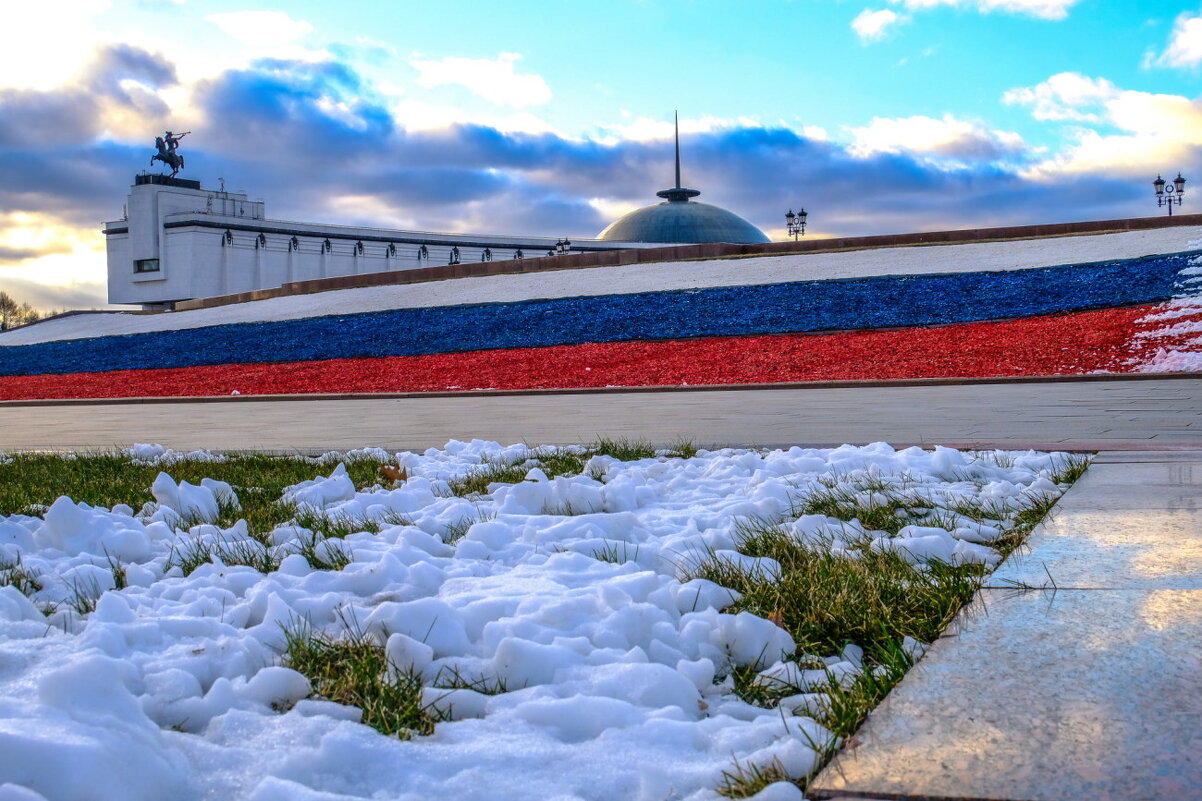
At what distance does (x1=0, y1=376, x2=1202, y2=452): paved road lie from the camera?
6297 mm

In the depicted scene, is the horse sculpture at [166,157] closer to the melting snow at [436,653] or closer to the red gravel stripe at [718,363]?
the red gravel stripe at [718,363]

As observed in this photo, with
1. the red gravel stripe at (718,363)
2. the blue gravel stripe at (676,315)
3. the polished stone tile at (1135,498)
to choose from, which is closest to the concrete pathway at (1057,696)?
the polished stone tile at (1135,498)

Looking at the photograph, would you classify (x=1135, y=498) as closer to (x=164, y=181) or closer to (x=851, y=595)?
(x=851, y=595)

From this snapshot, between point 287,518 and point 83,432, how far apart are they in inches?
278

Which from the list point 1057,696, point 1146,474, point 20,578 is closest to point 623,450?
point 1146,474

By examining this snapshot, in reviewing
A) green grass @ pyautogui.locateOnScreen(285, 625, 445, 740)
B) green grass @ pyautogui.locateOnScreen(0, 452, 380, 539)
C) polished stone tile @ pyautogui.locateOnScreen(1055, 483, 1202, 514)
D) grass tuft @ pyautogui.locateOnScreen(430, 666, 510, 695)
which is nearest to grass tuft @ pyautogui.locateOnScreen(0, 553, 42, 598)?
green grass @ pyautogui.locateOnScreen(0, 452, 380, 539)

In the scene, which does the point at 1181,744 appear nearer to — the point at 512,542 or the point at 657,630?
the point at 657,630

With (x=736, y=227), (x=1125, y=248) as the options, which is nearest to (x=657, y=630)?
(x=1125, y=248)

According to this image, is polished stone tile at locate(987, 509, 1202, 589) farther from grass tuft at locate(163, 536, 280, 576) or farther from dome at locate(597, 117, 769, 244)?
dome at locate(597, 117, 769, 244)

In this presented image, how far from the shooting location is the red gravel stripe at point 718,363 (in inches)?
516

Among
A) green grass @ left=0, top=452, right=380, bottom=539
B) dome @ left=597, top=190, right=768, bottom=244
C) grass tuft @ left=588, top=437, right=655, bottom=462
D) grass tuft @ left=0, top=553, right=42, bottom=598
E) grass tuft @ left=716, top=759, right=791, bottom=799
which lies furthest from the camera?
dome @ left=597, top=190, right=768, bottom=244

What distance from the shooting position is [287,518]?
3.84 meters

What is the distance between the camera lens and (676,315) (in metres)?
20.0

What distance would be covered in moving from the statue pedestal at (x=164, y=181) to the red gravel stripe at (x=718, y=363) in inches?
1945
